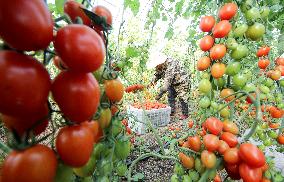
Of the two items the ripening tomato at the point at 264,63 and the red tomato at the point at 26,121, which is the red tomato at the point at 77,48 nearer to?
the red tomato at the point at 26,121

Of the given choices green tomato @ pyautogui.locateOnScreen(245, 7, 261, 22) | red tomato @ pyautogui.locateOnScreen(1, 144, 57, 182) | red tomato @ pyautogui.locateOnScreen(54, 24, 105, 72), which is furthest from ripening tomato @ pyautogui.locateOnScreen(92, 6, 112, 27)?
green tomato @ pyautogui.locateOnScreen(245, 7, 261, 22)

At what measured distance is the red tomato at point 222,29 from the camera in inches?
38.0

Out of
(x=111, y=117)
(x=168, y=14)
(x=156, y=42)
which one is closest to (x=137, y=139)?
(x=168, y=14)

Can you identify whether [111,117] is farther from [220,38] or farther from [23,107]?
[220,38]

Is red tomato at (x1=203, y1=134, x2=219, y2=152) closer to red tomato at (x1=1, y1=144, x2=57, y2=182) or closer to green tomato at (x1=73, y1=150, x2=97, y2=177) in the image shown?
green tomato at (x1=73, y1=150, x2=97, y2=177)

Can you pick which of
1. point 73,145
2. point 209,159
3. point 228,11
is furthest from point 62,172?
point 228,11

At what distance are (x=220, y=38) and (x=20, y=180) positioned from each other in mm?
843

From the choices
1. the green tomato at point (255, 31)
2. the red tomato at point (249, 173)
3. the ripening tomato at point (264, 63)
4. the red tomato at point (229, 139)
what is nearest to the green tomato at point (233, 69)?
the green tomato at point (255, 31)

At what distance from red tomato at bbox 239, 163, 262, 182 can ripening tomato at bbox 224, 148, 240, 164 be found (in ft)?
0.07

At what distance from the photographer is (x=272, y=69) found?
4.71 feet

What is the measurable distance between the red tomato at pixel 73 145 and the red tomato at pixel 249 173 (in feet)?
1.54

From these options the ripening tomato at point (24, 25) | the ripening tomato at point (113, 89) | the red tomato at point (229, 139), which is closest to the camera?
the ripening tomato at point (24, 25)

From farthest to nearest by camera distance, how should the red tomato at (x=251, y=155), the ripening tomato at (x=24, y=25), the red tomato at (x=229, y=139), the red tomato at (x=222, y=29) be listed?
the red tomato at (x=222, y=29) → the red tomato at (x=229, y=139) → the red tomato at (x=251, y=155) → the ripening tomato at (x=24, y=25)

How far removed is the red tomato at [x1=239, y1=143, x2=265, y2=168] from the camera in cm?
71
